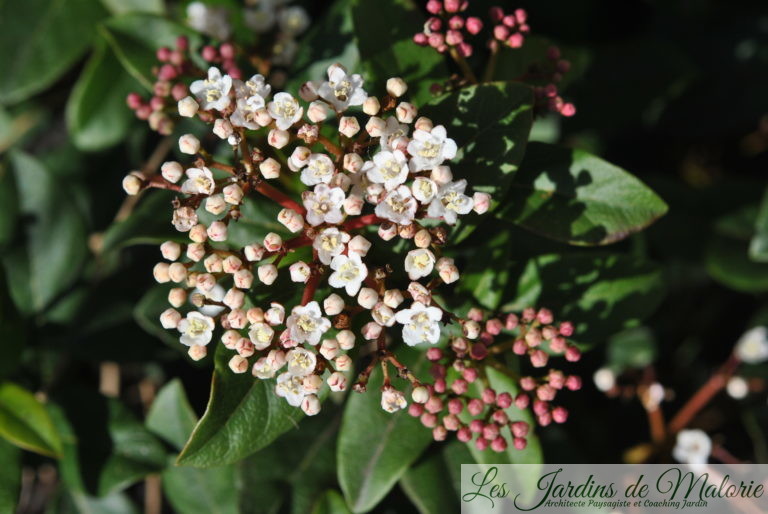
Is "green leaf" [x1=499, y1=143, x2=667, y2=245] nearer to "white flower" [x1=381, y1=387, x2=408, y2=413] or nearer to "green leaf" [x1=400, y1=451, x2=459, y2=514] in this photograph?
"white flower" [x1=381, y1=387, x2=408, y2=413]

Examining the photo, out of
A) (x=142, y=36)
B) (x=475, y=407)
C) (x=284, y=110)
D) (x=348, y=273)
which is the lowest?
(x=475, y=407)

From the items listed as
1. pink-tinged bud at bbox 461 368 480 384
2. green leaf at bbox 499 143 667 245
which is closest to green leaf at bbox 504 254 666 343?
green leaf at bbox 499 143 667 245

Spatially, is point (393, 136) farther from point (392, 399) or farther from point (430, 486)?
point (430, 486)

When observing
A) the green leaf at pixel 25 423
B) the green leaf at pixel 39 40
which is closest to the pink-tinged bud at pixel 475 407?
the green leaf at pixel 25 423

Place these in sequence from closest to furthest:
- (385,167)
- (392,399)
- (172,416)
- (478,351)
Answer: (385,167) < (392,399) < (478,351) < (172,416)

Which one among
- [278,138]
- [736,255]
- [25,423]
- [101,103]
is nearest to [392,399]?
[278,138]

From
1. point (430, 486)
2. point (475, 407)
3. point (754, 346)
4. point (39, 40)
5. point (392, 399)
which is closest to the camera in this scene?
point (392, 399)
